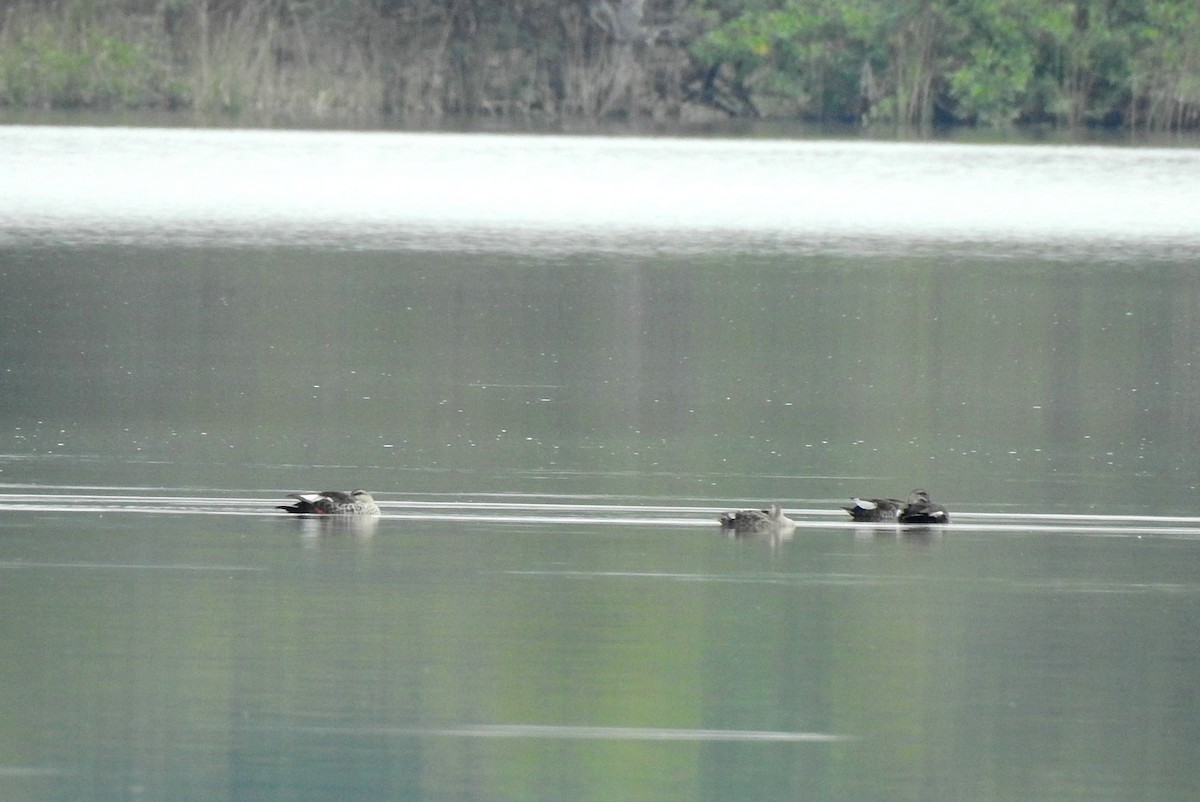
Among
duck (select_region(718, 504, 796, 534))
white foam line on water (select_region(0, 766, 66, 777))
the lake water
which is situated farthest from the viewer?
duck (select_region(718, 504, 796, 534))

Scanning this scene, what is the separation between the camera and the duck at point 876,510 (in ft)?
30.5

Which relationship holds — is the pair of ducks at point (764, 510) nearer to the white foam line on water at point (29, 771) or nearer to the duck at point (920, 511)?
the duck at point (920, 511)

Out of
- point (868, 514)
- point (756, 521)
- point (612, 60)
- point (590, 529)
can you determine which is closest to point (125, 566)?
point (590, 529)

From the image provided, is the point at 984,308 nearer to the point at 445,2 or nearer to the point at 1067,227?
the point at 1067,227

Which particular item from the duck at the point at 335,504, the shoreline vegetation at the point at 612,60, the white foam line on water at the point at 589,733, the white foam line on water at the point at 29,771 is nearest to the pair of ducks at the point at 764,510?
the duck at the point at 335,504

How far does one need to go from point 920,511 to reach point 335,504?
2.05m

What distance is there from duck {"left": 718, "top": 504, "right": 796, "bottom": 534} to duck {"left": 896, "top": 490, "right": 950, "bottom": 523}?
467 mm

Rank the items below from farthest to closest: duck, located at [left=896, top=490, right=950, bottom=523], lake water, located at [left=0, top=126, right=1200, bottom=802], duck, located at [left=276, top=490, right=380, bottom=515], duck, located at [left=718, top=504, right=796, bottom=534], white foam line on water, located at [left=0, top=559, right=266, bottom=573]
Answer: duck, located at [left=896, top=490, right=950, bottom=523] → duck, located at [left=276, top=490, right=380, bottom=515] → duck, located at [left=718, top=504, right=796, bottom=534] → white foam line on water, located at [left=0, top=559, right=266, bottom=573] → lake water, located at [left=0, top=126, right=1200, bottom=802]

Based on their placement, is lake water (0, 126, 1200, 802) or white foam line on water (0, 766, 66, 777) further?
lake water (0, 126, 1200, 802)

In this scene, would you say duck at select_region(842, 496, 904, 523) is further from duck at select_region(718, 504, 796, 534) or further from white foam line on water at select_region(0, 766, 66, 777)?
white foam line on water at select_region(0, 766, 66, 777)

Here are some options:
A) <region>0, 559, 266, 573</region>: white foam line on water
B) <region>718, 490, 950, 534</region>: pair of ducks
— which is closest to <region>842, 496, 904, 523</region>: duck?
<region>718, 490, 950, 534</region>: pair of ducks

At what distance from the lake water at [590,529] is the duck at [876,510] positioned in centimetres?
8

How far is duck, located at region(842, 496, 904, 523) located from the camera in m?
9.30

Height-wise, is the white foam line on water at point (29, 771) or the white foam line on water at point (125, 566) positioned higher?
the white foam line on water at point (125, 566)
